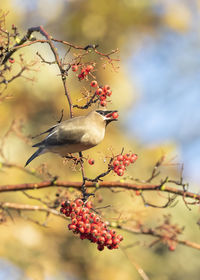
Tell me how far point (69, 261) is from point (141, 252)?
63.7 inches

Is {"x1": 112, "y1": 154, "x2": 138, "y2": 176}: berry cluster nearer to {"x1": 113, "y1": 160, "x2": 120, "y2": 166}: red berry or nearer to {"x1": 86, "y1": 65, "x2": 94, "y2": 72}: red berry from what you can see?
{"x1": 113, "y1": 160, "x2": 120, "y2": 166}: red berry

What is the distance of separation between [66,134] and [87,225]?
3.17ft

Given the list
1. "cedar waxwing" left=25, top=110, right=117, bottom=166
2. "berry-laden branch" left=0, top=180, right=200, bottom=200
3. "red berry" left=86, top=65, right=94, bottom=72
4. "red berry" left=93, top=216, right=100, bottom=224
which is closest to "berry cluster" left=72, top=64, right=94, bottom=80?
"red berry" left=86, top=65, right=94, bottom=72

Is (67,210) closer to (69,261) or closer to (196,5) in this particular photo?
(69,261)

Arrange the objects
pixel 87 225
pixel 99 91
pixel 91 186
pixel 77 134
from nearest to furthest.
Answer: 1. pixel 87 225
2. pixel 99 91
3. pixel 91 186
4. pixel 77 134

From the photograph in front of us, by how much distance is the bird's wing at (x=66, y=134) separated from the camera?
303cm

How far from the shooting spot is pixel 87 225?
88.5 inches

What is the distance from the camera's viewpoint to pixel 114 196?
10062 millimetres

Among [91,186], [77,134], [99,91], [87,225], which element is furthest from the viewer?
[77,134]

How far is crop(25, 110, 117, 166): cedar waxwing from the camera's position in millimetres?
2998

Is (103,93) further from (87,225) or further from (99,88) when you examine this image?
(87,225)

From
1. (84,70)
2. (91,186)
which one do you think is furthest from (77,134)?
(84,70)

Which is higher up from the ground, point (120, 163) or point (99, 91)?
point (99, 91)

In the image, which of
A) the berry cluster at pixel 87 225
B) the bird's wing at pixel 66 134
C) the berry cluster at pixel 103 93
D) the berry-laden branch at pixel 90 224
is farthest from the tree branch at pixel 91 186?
the berry cluster at pixel 103 93
